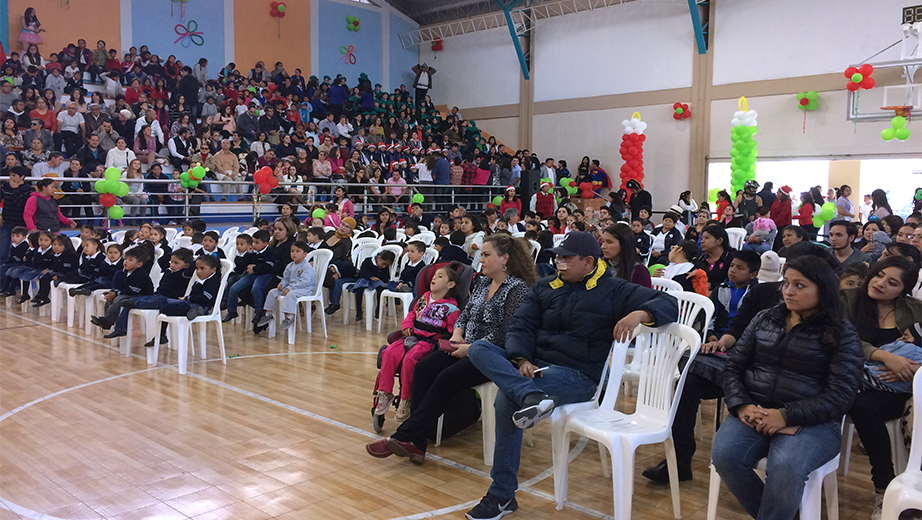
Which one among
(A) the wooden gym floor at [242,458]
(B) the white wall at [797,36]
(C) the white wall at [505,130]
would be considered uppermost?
(B) the white wall at [797,36]

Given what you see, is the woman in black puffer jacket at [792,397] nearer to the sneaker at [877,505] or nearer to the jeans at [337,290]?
the sneaker at [877,505]

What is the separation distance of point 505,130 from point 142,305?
46.1 ft

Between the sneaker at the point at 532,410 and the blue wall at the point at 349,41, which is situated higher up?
the blue wall at the point at 349,41

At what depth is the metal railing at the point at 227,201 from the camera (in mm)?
9758

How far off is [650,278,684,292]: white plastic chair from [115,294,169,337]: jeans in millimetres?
3734

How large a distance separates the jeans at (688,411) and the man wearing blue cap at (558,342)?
372 millimetres

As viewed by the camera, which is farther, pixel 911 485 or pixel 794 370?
pixel 794 370

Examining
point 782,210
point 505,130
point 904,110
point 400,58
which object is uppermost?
point 400,58

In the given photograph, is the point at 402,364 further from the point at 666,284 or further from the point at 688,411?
the point at 666,284

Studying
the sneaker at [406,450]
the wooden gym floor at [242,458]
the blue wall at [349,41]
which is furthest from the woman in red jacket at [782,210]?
the blue wall at [349,41]

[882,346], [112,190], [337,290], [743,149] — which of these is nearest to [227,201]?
[112,190]

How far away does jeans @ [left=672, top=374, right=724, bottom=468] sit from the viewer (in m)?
3.21

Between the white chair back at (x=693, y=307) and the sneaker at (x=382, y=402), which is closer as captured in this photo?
the white chair back at (x=693, y=307)

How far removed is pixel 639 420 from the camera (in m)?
3.05
